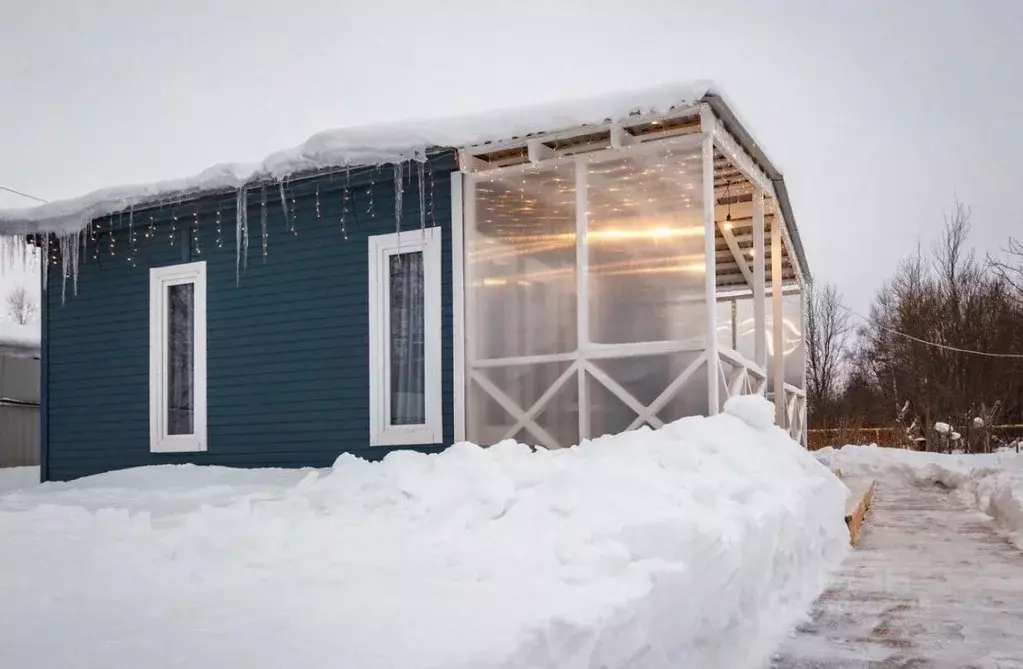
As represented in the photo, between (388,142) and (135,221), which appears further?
(135,221)

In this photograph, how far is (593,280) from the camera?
7.41 metres

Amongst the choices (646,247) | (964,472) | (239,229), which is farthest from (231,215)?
(964,472)

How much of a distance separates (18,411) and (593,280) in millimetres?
13600

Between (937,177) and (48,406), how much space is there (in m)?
34.4

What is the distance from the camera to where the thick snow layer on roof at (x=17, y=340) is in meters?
16.9

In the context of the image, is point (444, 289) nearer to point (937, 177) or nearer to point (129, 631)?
point (129, 631)

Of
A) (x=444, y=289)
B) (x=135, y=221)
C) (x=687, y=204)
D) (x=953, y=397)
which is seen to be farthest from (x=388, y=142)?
(x=953, y=397)

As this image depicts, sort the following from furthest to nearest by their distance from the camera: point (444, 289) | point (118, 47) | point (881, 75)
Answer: point (881, 75) → point (118, 47) → point (444, 289)

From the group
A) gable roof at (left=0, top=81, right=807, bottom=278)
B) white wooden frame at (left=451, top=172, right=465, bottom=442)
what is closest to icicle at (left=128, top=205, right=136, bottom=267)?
gable roof at (left=0, top=81, right=807, bottom=278)

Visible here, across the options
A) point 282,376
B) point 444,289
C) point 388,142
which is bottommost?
point 282,376

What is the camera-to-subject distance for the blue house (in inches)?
282

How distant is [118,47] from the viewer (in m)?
13.4

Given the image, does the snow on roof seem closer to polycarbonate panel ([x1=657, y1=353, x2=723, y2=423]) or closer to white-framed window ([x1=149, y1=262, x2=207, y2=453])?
white-framed window ([x1=149, y1=262, x2=207, y2=453])

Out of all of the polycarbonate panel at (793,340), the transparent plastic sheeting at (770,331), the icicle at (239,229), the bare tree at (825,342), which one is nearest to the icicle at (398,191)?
the icicle at (239,229)
